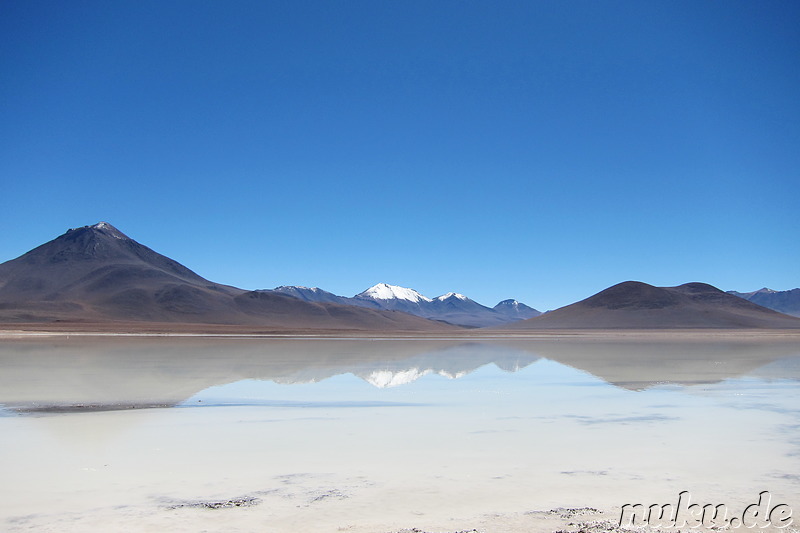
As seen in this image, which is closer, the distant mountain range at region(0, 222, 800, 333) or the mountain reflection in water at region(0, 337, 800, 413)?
the mountain reflection in water at region(0, 337, 800, 413)

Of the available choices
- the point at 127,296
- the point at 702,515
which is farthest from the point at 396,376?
the point at 127,296

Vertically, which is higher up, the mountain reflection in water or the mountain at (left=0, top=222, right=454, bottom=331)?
the mountain at (left=0, top=222, right=454, bottom=331)

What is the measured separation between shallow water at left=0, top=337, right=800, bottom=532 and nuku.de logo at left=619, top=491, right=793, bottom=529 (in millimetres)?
195

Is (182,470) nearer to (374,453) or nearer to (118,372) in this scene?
(374,453)

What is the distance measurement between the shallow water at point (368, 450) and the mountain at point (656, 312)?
296 feet

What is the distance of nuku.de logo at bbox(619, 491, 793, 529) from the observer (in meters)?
5.14

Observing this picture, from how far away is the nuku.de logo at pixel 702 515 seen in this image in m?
5.14

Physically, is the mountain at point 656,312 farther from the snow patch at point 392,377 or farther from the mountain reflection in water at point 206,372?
the snow patch at point 392,377

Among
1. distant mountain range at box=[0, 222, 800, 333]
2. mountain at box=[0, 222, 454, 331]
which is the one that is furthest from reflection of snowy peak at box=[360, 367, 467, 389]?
mountain at box=[0, 222, 454, 331]

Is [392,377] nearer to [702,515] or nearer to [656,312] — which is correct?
[702,515]

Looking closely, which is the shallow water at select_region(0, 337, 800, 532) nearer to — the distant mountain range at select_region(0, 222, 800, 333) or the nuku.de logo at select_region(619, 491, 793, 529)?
the nuku.de logo at select_region(619, 491, 793, 529)

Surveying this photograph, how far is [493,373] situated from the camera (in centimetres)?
1955

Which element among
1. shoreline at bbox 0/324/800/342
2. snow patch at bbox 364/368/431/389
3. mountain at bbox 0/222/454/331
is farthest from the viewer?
mountain at bbox 0/222/454/331

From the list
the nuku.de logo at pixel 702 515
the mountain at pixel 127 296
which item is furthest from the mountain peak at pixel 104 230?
the nuku.de logo at pixel 702 515
